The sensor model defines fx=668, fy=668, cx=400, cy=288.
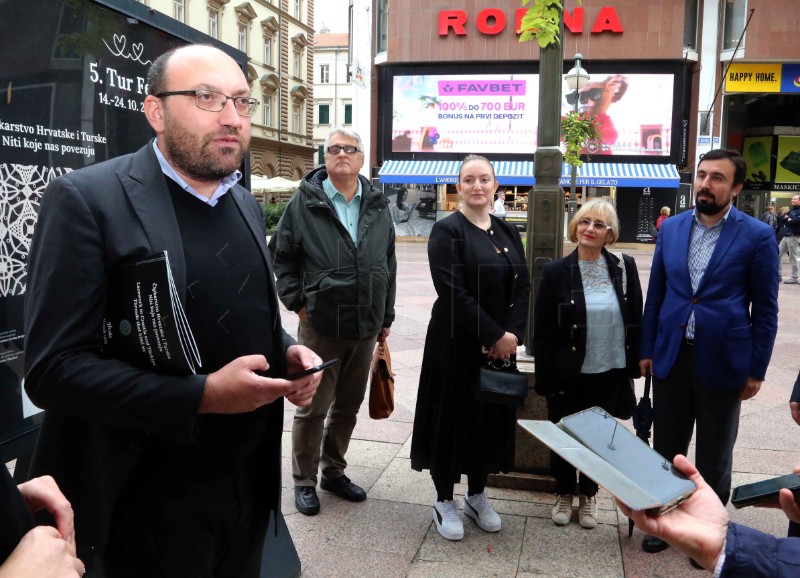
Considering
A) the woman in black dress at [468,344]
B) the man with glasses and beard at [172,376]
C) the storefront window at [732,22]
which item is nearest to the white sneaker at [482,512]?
the woman in black dress at [468,344]

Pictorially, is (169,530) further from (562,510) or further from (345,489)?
(562,510)

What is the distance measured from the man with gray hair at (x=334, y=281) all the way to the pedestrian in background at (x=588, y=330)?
37.5 inches

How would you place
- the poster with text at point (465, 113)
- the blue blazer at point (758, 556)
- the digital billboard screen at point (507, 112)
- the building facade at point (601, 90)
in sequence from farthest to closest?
the poster with text at point (465, 113) < the digital billboard screen at point (507, 112) < the building facade at point (601, 90) < the blue blazer at point (758, 556)

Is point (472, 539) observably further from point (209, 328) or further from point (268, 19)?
point (268, 19)

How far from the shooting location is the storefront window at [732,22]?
2444cm

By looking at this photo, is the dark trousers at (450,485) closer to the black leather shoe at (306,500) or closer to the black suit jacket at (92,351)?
the black leather shoe at (306,500)

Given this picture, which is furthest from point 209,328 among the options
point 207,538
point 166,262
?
point 207,538

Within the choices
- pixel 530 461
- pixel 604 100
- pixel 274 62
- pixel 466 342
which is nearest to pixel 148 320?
pixel 466 342

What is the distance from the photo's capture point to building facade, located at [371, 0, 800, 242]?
973 inches

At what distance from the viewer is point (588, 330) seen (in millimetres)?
3613

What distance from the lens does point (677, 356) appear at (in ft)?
11.2

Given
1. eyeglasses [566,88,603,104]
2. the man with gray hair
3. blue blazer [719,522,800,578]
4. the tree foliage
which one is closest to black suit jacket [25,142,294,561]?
blue blazer [719,522,800,578]

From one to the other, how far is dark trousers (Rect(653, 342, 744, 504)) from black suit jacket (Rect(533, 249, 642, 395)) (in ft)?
0.80

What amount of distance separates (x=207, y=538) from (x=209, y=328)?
0.61 metres
